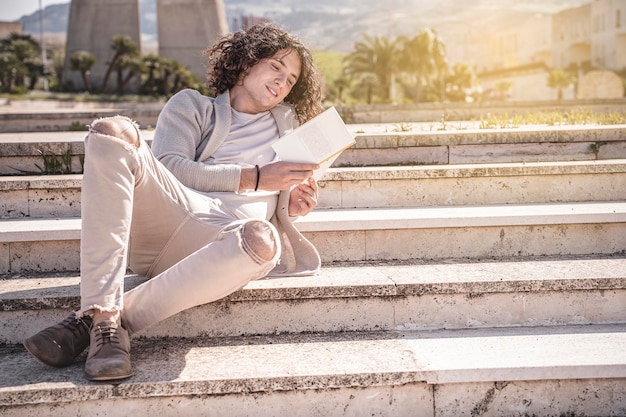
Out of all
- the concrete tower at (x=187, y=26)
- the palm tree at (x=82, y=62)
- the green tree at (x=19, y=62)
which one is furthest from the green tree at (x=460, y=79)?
the palm tree at (x=82, y=62)

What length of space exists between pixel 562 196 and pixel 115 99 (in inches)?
1054

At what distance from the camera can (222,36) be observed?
11.3 feet

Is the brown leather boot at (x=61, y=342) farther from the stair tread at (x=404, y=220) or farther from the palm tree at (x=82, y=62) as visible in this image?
the palm tree at (x=82, y=62)

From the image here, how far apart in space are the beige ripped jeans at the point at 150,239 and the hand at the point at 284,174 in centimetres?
22

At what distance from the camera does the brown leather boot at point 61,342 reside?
8.08 ft

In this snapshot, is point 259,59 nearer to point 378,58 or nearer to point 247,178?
point 247,178

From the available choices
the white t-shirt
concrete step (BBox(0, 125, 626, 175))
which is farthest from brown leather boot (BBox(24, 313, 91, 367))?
concrete step (BBox(0, 125, 626, 175))

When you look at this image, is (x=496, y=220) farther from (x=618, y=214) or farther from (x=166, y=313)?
(x=166, y=313)

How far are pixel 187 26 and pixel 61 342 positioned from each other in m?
29.7

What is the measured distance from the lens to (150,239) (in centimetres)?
278

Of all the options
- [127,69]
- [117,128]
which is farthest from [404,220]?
[127,69]

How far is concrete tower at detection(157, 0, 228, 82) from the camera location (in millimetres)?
30062

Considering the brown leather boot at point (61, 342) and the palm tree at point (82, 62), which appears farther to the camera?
the palm tree at point (82, 62)

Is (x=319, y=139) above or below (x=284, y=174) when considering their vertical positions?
above
